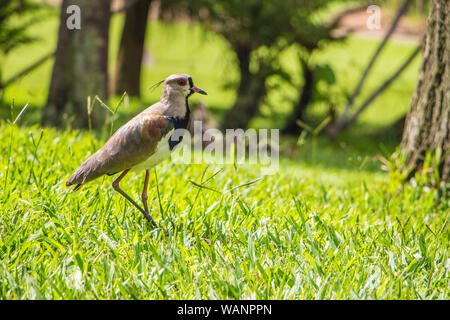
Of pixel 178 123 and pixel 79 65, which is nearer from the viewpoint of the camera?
pixel 178 123

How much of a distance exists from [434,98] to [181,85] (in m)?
2.80

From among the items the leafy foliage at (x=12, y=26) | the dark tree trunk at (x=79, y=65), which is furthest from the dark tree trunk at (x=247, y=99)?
the leafy foliage at (x=12, y=26)

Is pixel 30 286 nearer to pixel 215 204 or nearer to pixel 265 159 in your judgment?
pixel 215 204

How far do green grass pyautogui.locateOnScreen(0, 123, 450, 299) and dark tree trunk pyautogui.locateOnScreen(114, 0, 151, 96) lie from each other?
6.96m

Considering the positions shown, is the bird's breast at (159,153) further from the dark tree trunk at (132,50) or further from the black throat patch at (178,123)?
the dark tree trunk at (132,50)

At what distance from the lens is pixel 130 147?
3123mm

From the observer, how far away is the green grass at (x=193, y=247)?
259 centimetres

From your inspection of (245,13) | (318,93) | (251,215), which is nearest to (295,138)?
(318,93)

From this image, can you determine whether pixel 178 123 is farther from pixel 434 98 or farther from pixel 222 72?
pixel 222 72

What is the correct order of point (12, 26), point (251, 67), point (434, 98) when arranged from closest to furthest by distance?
point (434, 98), point (251, 67), point (12, 26)

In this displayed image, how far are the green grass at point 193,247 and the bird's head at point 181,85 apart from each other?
60 cm

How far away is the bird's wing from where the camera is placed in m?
3.13

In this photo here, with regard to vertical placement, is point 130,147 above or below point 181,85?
below

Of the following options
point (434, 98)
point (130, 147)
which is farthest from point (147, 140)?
point (434, 98)
